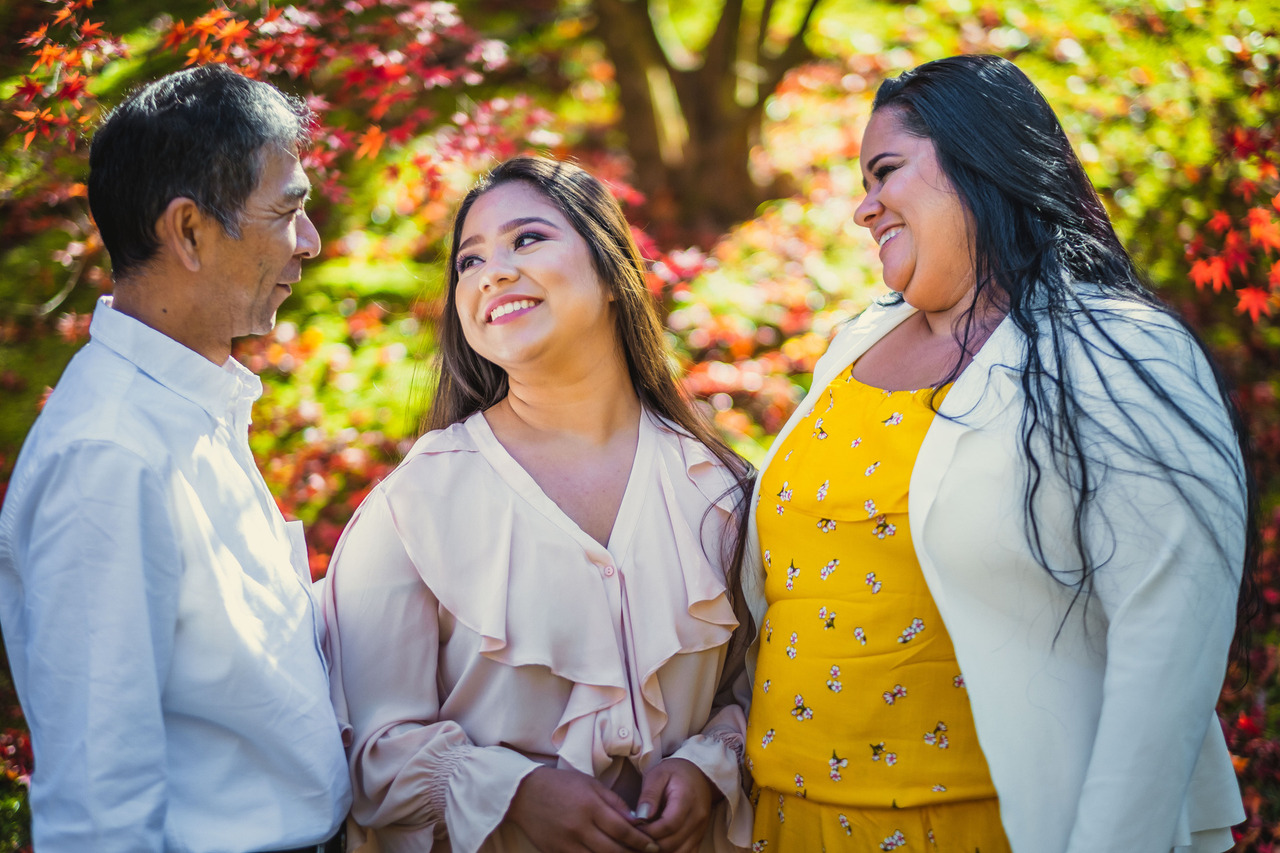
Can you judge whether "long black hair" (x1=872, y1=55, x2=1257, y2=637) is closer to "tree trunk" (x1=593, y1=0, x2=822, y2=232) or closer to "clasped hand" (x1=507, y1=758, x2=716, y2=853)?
"clasped hand" (x1=507, y1=758, x2=716, y2=853)

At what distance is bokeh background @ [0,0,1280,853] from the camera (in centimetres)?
331

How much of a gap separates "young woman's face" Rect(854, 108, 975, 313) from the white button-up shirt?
1.40m

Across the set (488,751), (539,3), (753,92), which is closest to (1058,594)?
(488,751)

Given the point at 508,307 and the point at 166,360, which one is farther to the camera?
the point at 508,307

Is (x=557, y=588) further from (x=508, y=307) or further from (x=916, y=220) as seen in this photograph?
(x=916, y=220)

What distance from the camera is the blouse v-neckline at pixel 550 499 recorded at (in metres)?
2.20

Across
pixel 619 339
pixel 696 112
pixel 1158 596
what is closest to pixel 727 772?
pixel 1158 596

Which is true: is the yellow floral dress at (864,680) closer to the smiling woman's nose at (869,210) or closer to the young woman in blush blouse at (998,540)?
the young woman in blush blouse at (998,540)

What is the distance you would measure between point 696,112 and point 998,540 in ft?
16.1

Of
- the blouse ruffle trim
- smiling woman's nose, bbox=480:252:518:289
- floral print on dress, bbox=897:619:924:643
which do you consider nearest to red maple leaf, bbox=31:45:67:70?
smiling woman's nose, bbox=480:252:518:289

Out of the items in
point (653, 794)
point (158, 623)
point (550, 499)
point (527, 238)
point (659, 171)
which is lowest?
point (659, 171)

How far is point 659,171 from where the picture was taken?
21.2ft

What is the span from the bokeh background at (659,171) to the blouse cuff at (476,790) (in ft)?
5.14

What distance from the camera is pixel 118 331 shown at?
5.65 feet
